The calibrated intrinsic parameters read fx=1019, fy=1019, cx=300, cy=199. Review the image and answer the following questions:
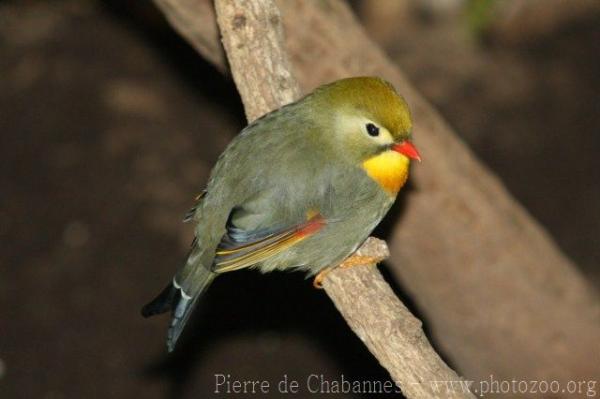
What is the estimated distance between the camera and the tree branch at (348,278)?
4223 mm

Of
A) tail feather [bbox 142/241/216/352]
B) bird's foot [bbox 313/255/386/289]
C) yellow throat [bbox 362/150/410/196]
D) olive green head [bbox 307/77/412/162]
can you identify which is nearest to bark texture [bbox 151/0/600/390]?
olive green head [bbox 307/77/412/162]

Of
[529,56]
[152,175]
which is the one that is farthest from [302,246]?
[529,56]

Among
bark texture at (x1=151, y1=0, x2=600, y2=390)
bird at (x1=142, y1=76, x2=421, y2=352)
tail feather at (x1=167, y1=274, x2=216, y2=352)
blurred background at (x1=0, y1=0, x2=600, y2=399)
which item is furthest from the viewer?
blurred background at (x1=0, y1=0, x2=600, y2=399)

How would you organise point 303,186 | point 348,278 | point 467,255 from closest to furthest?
point 303,186, point 348,278, point 467,255

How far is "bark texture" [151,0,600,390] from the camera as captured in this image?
5.73 m

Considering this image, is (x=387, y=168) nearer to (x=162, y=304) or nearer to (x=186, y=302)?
(x=186, y=302)

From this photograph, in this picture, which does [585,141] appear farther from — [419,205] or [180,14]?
[180,14]

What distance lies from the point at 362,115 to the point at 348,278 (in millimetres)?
763

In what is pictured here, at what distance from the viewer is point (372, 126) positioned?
15.4 feet

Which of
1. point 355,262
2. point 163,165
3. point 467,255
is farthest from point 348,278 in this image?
point 163,165

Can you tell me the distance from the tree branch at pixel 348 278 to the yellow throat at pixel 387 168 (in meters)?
0.30

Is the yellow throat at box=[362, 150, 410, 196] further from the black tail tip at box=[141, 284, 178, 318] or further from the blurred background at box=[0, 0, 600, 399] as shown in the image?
the blurred background at box=[0, 0, 600, 399]

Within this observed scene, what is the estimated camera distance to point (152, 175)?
786cm

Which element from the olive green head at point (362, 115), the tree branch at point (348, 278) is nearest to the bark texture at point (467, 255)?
the tree branch at point (348, 278)
